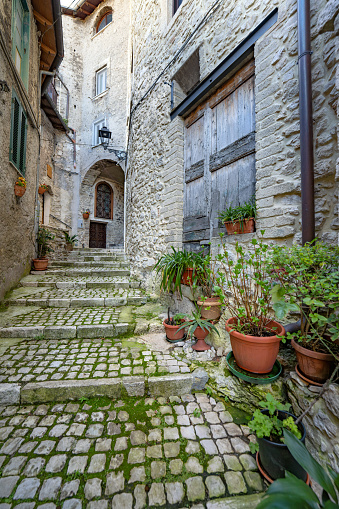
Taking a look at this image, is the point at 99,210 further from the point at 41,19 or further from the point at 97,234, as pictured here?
the point at 41,19

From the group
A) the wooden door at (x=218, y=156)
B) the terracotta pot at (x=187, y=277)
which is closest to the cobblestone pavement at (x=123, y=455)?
the terracotta pot at (x=187, y=277)

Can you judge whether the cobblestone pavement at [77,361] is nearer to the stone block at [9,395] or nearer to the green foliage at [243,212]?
the stone block at [9,395]

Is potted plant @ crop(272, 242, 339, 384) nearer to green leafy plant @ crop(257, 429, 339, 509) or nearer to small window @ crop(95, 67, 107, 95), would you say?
green leafy plant @ crop(257, 429, 339, 509)

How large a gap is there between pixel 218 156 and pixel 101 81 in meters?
12.5

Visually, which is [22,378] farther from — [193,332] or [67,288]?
[67,288]

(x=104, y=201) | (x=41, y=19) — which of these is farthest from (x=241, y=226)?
(x=104, y=201)

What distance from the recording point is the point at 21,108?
4129 millimetres

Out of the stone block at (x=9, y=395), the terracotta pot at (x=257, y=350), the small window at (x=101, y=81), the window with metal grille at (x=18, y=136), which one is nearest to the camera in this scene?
the terracotta pot at (x=257, y=350)

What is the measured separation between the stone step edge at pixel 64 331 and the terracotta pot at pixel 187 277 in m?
1.04

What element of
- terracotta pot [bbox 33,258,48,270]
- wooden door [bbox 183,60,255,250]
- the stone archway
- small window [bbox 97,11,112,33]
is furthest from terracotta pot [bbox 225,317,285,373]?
small window [bbox 97,11,112,33]

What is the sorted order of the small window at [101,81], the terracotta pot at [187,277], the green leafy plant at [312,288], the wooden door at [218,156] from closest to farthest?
the green leafy plant at [312,288] → the wooden door at [218,156] → the terracotta pot at [187,277] → the small window at [101,81]

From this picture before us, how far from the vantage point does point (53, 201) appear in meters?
9.73

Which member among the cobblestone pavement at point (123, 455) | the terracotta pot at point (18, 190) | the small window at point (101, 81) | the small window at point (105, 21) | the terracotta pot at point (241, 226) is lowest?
the cobblestone pavement at point (123, 455)

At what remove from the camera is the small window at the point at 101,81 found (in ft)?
38.0
